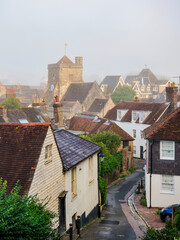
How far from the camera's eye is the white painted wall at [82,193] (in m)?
19.2

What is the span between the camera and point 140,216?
25.6 m

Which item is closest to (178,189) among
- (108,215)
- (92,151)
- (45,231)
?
(108,215)

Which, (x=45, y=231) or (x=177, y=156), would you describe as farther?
(x=177, y=156)

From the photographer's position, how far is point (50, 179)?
16.3 m

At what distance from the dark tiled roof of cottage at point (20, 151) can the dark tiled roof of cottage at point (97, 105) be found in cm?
8355

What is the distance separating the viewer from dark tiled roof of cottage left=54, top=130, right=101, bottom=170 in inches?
767

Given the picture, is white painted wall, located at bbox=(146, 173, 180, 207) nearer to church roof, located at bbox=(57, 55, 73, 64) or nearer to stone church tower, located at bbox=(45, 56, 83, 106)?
stone church tower, located at bbox=(45, 56, 83, 106)

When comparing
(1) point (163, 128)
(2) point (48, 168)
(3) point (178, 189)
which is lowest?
(3) point (178, 189)

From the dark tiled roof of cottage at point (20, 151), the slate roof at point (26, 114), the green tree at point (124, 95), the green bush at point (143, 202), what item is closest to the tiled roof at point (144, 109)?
the slate roof at point (26, 114)

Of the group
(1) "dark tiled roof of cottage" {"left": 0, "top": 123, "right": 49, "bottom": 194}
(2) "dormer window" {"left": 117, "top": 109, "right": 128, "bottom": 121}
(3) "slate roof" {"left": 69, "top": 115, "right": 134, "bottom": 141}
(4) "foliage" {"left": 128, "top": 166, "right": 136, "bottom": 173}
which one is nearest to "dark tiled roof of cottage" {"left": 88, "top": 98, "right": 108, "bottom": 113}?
(3) "slate roof" {"left": 69, "top": 115, "right": 134, "bottom": 141}

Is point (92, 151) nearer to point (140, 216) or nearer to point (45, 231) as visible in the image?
point (140, 216)

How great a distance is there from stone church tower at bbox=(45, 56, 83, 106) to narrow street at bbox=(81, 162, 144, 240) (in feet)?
278

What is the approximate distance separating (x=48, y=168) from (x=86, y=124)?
45.5 metres

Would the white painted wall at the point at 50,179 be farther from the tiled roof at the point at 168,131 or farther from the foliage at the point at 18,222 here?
the tiled roof at the point at 168,131
